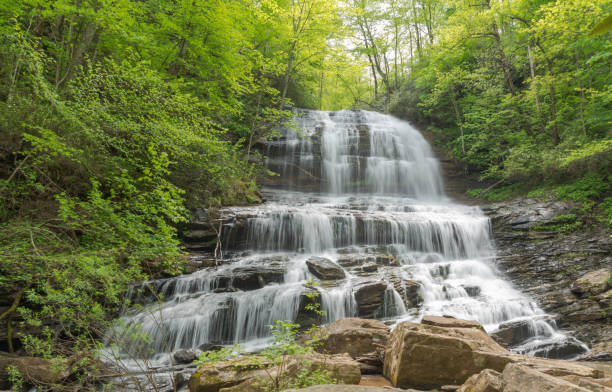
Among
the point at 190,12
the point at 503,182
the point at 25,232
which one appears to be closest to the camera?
the point at 25,232

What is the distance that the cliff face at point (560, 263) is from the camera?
21.1 feet

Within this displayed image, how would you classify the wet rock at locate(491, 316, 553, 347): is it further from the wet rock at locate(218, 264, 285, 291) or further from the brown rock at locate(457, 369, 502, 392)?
the wet rock at locate(218, 264, 285, 291)

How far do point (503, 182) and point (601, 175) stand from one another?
14.0ft

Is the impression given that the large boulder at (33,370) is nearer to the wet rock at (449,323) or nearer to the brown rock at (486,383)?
the brown rock at (486,383)

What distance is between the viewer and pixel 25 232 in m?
4.79

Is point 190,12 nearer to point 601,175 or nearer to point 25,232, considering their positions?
point 25,232

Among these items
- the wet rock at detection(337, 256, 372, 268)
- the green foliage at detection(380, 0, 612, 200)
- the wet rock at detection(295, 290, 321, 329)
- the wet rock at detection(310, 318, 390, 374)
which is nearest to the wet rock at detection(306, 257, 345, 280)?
the wet rock at detection(337, 256, 372, 268)

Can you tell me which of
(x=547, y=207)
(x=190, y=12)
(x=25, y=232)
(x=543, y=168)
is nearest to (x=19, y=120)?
(x=25, y=232)

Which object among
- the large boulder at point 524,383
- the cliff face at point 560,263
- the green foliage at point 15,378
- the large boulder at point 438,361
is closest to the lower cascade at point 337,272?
the cliff face at point 560,263

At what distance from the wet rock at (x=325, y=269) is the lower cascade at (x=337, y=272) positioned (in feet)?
0.11

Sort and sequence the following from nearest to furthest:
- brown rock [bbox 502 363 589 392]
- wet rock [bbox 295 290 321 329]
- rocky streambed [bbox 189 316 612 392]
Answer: brown rock [bbox 502 363 589 392]
rocky streambed [bbox 189 316 612 392]
wet rock [bbox 295 290 321 329]

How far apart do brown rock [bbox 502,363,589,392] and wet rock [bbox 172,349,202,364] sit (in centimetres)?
491

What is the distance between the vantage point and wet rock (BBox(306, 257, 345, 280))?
788 cm

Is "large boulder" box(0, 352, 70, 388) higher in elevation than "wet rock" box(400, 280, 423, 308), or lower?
higher
